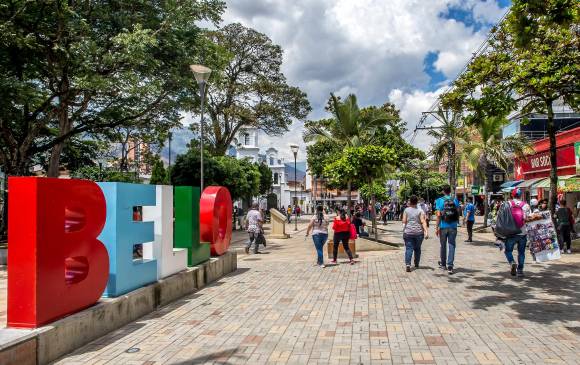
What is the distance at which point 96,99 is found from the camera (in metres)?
18.6

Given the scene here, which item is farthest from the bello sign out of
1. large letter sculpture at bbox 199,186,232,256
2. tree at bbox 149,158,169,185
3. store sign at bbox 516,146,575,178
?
tree at bbox 149,158,169,185

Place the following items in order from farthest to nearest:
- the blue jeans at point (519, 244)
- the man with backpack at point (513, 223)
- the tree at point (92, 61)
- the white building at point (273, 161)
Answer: the white building at point (273, 161)
the tree at point (92, 61)
the blue jeans at point (519, 244)
the man with backpack at point (513, 223)

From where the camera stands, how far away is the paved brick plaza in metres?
5.09

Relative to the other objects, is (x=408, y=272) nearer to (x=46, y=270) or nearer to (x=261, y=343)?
(x=261, y=343)

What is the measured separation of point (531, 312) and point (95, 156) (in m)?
28.4

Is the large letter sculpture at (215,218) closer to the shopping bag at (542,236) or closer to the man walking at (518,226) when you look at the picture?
the man walking at (518,226)

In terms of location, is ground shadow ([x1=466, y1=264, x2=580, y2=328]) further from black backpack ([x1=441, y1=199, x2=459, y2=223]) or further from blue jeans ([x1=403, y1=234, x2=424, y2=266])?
blue jeans ([x1=403, y1=234, x2=424, y2=266])

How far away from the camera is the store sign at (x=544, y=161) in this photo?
24.8 metres

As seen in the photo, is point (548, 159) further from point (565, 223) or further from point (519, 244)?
point (519, 244)

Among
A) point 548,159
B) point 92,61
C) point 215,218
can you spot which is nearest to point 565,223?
point 215,218

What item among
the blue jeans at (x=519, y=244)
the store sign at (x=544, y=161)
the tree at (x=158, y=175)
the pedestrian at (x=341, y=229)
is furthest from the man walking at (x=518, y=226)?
the tree at (x=158, y=175)

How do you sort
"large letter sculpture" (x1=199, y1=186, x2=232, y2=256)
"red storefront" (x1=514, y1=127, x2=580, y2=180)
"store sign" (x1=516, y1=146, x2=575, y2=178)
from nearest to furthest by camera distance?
"large letter sculpture" (x1=199, y1=186, x2=232, y2=256)
"red storefront" (x1=514, y1=127, x2=580, y2=180)
"store sign" (x1=516, y1=146, x2=575, y2=178)

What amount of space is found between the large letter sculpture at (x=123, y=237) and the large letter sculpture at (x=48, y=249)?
56 centimetres

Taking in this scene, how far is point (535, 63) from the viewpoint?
30.5 ft
